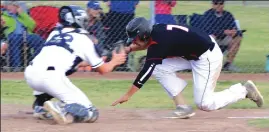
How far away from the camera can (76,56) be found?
28.0ft

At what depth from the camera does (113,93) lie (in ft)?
38.3

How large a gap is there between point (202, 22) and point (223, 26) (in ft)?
1.29

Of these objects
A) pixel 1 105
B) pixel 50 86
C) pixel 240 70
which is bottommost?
pixel 240 70

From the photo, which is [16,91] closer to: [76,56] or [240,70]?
[76,56]

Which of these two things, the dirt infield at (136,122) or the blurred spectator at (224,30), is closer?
the dirt infield at (136,122)

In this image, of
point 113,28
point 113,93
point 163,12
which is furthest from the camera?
point 113,28

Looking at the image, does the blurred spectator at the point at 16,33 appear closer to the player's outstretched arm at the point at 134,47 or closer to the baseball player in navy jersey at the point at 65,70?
the player's outstretched arm at the point at 134,47

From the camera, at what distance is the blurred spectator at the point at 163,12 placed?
1383 cm

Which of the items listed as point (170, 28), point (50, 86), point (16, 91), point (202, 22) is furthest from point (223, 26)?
point (50, 86)

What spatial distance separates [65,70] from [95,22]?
5.43 meters

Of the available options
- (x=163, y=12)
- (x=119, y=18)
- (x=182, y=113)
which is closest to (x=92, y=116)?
(x=182, y=113)

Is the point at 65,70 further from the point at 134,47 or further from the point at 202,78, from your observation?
the point at 202,78

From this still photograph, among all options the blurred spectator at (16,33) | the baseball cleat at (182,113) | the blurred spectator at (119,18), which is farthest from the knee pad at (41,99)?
the blurred spectator at (119,18)

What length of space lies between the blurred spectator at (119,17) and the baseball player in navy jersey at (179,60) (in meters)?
4.80
